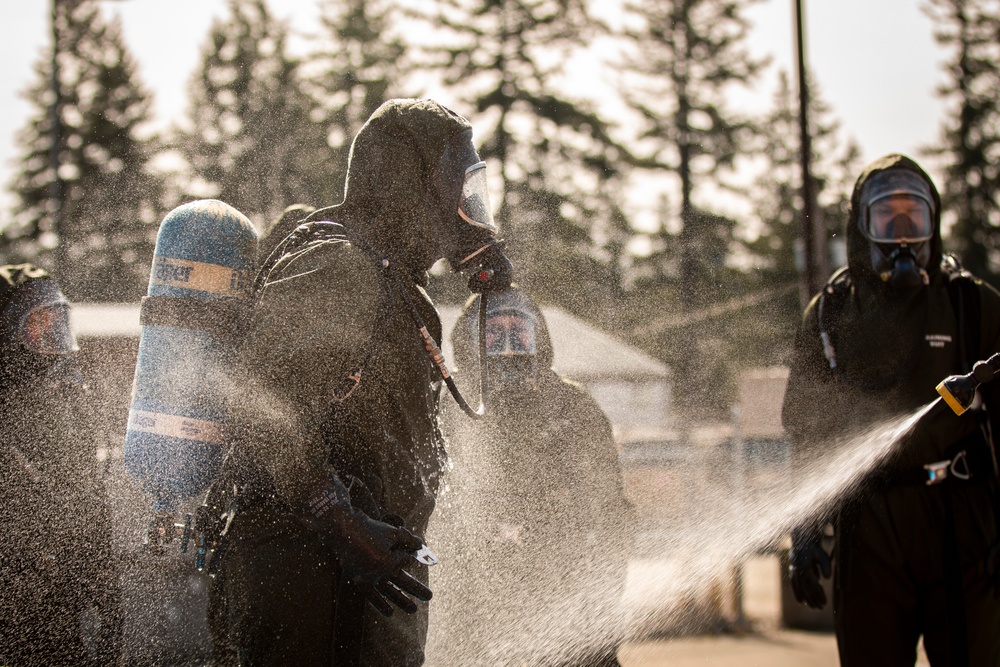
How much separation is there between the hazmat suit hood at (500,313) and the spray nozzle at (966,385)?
1656 millimetres

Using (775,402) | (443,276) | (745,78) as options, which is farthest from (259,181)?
(745,78)

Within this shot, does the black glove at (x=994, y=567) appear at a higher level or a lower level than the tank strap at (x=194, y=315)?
lower

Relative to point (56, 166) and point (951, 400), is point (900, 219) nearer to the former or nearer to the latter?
point (951, 400)

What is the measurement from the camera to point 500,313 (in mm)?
4043

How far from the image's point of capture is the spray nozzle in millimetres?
3043

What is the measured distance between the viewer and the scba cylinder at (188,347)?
256 centimetres

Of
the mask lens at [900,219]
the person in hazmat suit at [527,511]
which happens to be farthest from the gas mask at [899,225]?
the person in hazmat suit at [527,511]

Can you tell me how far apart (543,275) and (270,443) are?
182 inches

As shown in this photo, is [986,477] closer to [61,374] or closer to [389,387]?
[389,387]

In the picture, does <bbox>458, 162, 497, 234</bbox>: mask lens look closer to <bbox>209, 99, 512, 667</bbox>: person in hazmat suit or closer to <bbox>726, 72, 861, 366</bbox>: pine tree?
<bbox>209, 99, 512, 667</bbox>: person in hazmat suit

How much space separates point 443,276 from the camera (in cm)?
1226

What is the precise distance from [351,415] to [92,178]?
24.9m

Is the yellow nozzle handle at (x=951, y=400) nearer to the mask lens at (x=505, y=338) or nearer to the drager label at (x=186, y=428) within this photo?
the mask lens at (x=505, y=338)

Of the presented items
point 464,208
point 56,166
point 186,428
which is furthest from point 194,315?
point 56,166
